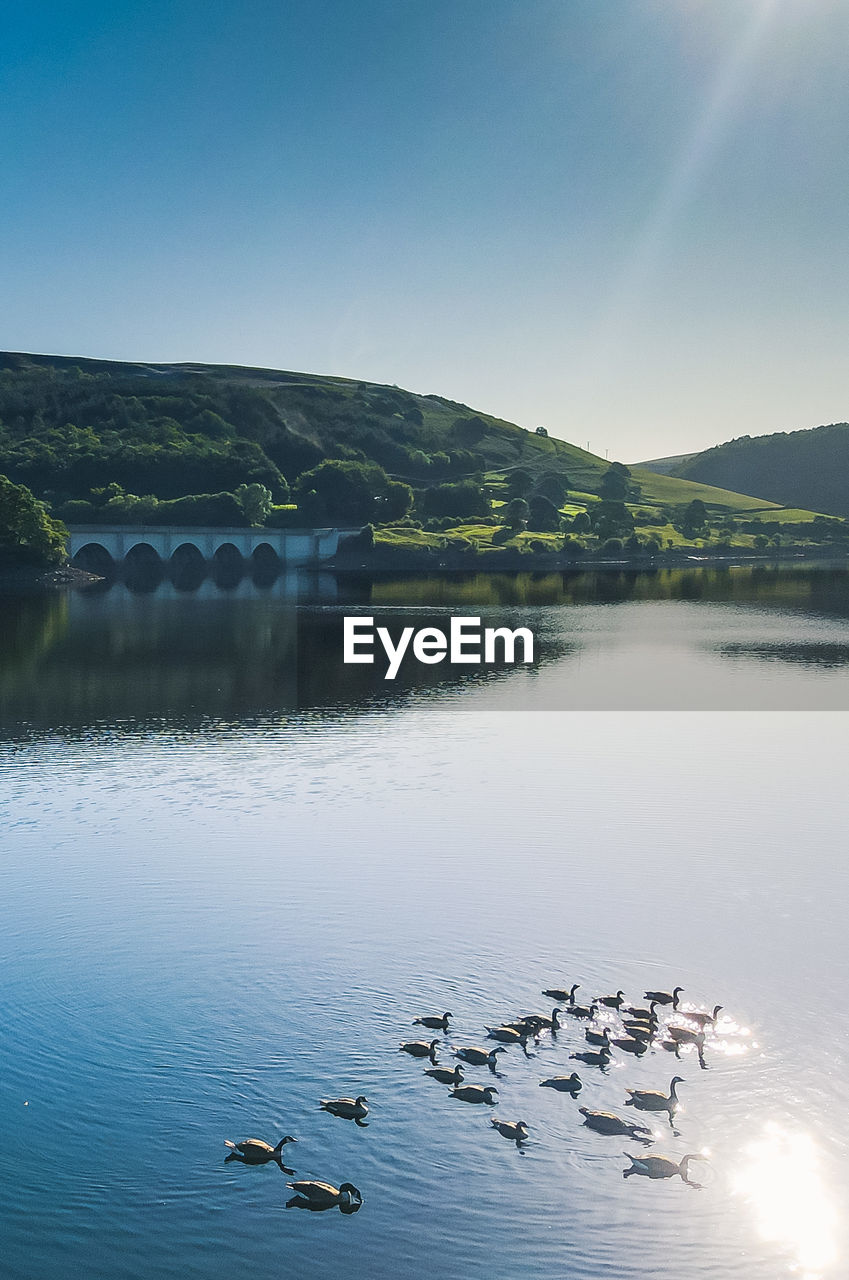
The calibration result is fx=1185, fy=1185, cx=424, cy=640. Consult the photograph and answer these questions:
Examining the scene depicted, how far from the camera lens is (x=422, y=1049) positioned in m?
22.8

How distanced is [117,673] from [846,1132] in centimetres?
6406

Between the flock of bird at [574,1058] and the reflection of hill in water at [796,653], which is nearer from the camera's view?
the flock of bird at [574,1058]

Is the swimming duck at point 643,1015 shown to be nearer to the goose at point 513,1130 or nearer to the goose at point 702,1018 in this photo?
the goose at point 702,1018

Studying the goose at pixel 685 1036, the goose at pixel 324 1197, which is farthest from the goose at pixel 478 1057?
the goose at pixel 324 1197

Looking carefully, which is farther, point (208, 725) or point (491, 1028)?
point (208, 725)

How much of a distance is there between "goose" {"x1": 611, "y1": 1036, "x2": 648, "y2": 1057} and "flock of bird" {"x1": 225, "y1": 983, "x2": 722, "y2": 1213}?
2cm

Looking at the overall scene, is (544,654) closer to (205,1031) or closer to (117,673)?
(117,673)

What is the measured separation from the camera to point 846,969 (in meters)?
27.7

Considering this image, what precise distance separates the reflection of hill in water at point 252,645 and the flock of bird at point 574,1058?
1517 inches

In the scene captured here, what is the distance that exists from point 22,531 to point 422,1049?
143 m

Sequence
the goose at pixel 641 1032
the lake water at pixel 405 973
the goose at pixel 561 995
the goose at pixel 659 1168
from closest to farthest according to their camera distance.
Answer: the lake water at pixel 405 973 → the goose at pixel 659 1168 → the goose at pixel 641 1032 → the goose at pixel 561 995

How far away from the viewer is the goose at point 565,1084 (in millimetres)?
21812

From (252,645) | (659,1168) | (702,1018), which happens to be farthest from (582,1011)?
(252,645)

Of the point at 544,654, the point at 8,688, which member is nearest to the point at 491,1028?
the point at 8,688
